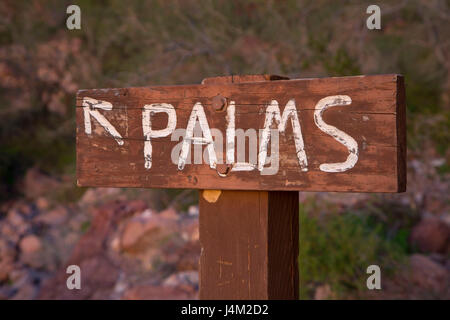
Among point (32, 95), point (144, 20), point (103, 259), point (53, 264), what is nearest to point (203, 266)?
point (103, 259)

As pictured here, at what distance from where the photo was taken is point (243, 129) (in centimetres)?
168

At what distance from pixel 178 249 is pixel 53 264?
7.18 ft

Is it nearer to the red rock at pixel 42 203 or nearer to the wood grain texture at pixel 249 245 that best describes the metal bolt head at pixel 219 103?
the wood grain texture at pixel 249 245

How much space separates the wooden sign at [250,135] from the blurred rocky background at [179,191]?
2.45 metres

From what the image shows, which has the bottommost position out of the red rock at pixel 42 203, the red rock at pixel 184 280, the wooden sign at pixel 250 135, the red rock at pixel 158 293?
the red rock at pixel 158 293

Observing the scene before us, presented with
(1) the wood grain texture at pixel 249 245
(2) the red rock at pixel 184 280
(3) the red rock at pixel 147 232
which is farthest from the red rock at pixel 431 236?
(1) the wood grain texture at pixel 249 245

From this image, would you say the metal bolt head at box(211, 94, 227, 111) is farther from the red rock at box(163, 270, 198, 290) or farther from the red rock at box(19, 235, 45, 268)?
the red rock at box(19, 235, 45, 268)

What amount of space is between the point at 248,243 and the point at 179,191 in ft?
15.9

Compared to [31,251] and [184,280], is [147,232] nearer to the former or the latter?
[184,280]

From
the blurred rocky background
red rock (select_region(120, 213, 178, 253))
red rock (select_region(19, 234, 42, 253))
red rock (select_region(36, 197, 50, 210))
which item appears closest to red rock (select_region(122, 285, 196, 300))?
the blurred rocky background

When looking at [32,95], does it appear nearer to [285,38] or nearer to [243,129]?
[285,38]

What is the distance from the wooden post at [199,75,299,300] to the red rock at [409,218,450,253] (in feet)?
11.9

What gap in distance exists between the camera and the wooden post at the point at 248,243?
172 centimetres

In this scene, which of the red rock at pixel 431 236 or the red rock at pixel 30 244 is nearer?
the red rock at pixel 431 236
